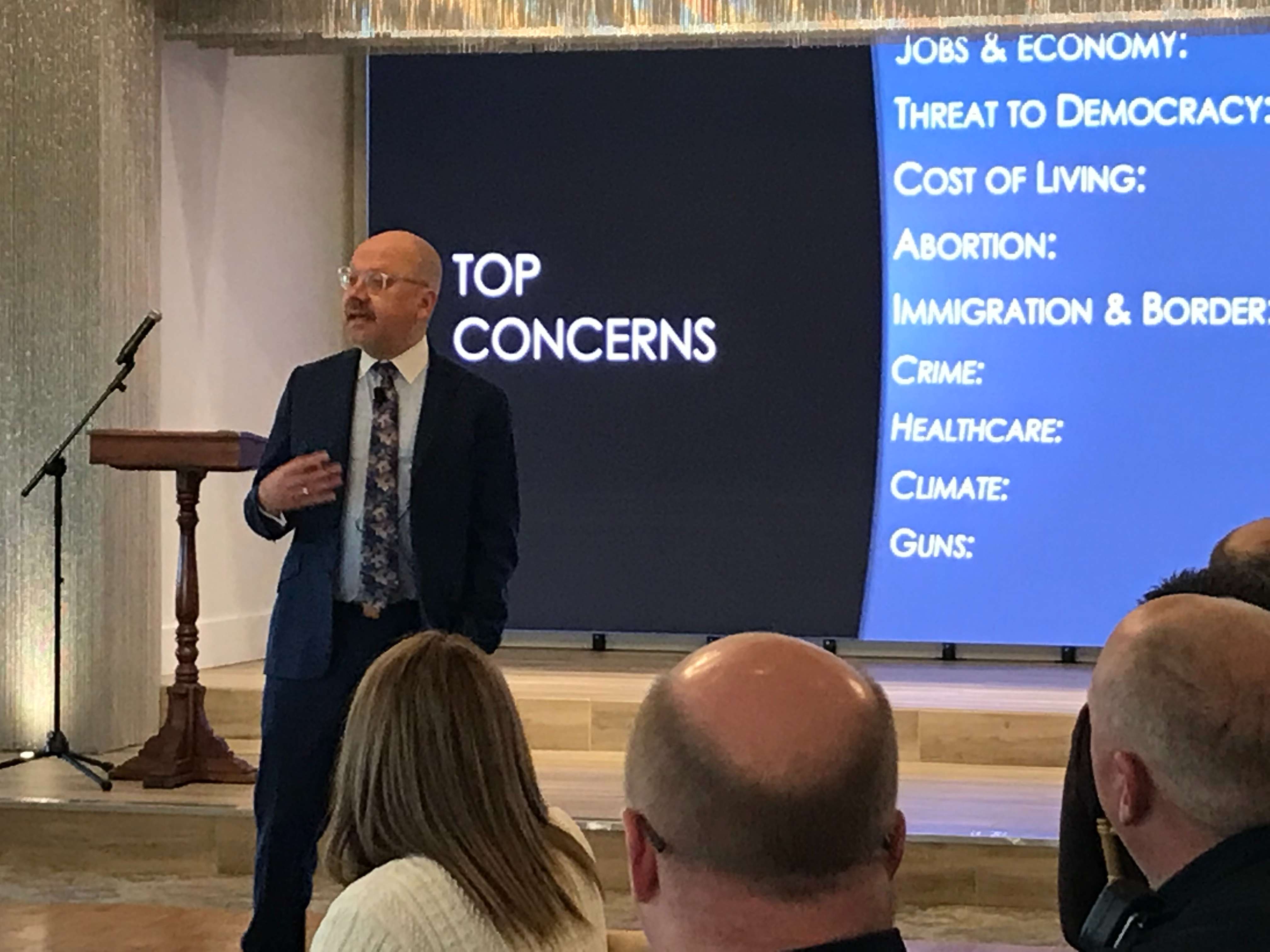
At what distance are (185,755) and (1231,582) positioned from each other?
350 cm

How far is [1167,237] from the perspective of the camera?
6254 mm

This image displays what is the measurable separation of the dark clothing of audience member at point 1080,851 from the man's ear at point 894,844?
4.55 ft

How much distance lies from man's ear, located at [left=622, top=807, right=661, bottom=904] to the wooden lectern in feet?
12.6

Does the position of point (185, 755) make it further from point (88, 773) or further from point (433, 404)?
point (433, 404)

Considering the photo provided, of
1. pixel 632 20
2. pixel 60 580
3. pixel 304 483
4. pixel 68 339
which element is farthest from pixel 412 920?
pixel 632 20

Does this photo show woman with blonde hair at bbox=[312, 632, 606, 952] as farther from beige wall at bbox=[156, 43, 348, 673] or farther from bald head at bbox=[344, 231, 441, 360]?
beige wall at bbox=[156, 43, 348, 673]

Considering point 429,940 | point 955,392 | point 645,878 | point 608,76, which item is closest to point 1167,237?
point 955,392

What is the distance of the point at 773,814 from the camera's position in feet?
2.94

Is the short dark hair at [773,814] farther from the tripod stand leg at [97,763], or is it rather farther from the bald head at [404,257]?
the tripod stand leg at [97,763]

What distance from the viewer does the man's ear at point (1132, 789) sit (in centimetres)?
143

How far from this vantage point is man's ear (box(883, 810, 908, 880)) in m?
0.93

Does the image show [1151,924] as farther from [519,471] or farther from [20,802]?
[519,471]

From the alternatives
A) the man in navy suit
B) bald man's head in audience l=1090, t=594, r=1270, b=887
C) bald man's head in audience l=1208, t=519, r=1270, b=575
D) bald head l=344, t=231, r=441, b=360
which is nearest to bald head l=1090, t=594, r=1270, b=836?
bald man's head in audience l=1090, t=594, r=1270, b=887

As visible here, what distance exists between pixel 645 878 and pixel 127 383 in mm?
4623
